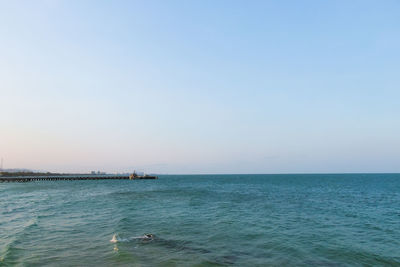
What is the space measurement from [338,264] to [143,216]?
61.7 ft

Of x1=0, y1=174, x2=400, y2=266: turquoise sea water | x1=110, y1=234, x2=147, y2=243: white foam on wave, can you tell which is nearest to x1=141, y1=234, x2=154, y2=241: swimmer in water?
x1=110, y1=234, x2=147, y2=243: white foam on wave

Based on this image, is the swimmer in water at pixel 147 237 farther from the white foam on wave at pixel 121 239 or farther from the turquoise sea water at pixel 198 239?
the turquoise sea water at pixel 198 239

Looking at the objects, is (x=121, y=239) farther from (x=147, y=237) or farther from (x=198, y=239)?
(x=198, y=239)

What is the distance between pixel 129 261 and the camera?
44.0 feet

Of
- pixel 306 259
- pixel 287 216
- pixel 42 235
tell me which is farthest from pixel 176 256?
pixel 287 216

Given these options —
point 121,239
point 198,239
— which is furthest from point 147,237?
point 198,239

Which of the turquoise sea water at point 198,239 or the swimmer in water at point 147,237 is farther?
the swimmer in water at point 147,237

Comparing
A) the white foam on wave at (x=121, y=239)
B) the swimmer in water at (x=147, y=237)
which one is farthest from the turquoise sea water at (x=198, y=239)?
the swimmer in water at (x=147, y=237)

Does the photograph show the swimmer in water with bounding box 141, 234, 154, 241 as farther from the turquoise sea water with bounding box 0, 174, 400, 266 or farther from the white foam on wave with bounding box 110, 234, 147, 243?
the turquoise sea water with bounding box 0, 174, 400, 266

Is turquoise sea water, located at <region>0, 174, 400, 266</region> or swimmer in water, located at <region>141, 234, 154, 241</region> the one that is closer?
turquoise sea water, located at <region>0, 174, 400, 266</region>

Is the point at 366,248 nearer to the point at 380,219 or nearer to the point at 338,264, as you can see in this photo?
the point at 338,264

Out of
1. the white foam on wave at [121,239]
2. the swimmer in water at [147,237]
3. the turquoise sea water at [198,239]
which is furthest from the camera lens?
the swimmer in water at [147,237]

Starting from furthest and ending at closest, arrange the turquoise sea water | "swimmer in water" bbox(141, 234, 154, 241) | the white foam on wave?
"swimmer in water" bbox(141, 234, 154, 241)
the white foam on wave
the turquoise sea water

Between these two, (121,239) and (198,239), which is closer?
(121,239)
